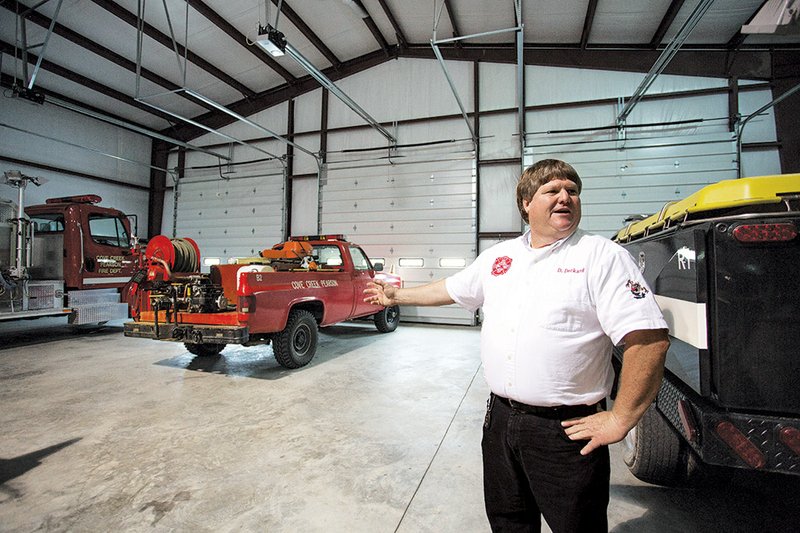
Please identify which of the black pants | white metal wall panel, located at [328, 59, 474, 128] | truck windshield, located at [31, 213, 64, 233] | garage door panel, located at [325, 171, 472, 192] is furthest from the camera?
white metal wall panel, located at [328, 59, 474, 128]

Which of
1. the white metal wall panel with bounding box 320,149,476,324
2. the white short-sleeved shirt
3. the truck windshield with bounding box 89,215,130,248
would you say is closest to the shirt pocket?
the white short-sleeved shirt

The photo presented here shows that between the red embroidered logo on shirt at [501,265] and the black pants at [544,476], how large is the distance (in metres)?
0.50

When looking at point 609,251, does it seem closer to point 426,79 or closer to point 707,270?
point 707,270

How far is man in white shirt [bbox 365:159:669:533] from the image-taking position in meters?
1.07

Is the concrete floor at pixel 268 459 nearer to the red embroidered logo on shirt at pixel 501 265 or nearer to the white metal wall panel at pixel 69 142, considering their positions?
the red embroidered logo on shirt at pixel 501 265

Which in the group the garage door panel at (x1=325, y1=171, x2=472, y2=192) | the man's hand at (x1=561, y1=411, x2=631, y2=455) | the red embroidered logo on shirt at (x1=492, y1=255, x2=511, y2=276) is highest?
the garage door panel at (x1=325, y1=171, x2=472, y2=192)

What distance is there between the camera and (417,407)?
3.57 meters

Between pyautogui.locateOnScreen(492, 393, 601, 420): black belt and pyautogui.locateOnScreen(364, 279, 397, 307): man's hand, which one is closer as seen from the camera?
pyautogui.locateOnScreen(492, 393, 601, 420): black belt

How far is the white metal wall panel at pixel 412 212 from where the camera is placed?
30.4 ft

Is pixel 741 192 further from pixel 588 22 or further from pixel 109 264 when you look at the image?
pixel 109 264

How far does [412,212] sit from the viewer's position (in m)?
9.70

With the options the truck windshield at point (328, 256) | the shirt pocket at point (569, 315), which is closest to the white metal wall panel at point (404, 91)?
the truck windshield at point (328, 256)

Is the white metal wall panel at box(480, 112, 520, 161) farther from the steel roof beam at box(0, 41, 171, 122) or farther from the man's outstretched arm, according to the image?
the steel roof beam at box(0, 41, 171, 122)

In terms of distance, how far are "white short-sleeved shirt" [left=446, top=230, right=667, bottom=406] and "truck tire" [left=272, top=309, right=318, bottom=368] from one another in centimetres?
395
